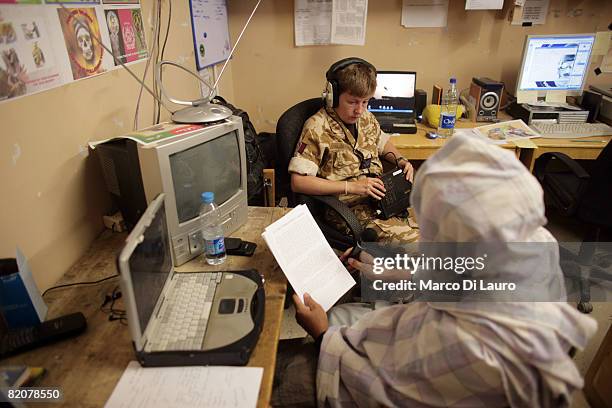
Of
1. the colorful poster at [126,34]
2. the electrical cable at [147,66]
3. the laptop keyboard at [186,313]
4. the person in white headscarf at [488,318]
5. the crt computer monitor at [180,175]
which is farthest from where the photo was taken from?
the electrical cable at [147,66]

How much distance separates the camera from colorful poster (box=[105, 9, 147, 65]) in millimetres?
1322

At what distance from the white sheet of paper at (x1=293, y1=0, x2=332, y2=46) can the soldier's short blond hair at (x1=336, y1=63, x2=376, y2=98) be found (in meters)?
0.97

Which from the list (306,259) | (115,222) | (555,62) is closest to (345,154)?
(306,259)

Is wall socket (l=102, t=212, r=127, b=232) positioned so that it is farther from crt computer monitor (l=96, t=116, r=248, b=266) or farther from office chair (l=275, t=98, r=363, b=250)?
office chair (l=275, t=98, r=363, b=250)

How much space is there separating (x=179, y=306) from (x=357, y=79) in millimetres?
1164

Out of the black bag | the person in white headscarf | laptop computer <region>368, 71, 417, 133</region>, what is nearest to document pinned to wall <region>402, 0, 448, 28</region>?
laptop computer <region>368, 71, 417, 133</region>

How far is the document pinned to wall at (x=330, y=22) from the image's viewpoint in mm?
2443

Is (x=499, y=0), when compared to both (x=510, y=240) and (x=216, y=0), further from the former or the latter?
(x=510, y=240)

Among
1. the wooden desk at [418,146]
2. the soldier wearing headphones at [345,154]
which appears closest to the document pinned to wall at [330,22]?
A: the wooden desk at [418,146]

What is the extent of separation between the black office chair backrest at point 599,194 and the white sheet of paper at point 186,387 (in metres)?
1.70

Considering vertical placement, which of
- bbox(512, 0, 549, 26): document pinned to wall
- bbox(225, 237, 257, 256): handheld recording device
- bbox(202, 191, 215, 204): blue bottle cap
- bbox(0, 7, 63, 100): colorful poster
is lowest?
bbox(225, 237, 257, 256): handheld recording device

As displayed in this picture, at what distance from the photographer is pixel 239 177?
137 centimetres

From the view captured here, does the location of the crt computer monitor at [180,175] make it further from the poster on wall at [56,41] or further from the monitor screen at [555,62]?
the monitor screen at [555,62]

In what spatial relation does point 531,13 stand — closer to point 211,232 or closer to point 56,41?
point 211,232
